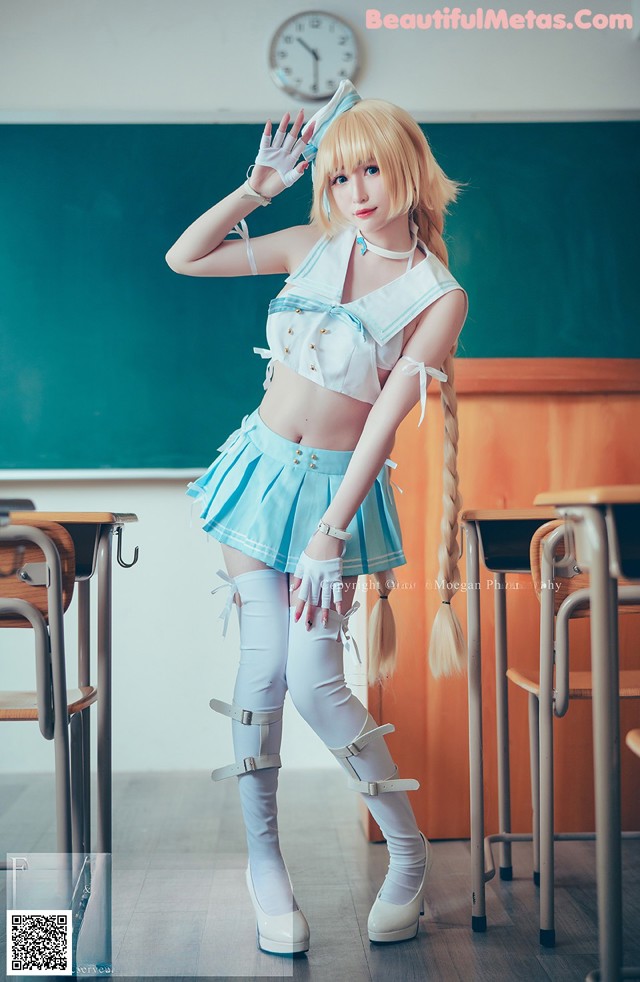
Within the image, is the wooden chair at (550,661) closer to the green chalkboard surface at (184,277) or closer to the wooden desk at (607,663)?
the wooden desk at (607,663)

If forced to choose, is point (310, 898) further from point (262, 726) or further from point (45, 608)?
point (45, 608)

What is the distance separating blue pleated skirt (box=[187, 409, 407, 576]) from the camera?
1590mm

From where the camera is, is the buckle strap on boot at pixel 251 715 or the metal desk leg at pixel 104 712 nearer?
the buckle strap on boot at pixel 251 715

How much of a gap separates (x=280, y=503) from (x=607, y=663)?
0.65m

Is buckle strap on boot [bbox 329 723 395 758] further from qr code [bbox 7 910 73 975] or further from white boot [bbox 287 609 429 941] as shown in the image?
qr code [bbox 7 910 73 975]

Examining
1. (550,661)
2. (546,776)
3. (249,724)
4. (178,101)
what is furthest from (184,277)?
(546,776)

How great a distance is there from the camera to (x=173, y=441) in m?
2.89

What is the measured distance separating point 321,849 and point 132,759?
3.17 ft

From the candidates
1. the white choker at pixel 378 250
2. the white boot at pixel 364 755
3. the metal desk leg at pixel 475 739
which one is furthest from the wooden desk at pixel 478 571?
the white choker at pixel 378 250

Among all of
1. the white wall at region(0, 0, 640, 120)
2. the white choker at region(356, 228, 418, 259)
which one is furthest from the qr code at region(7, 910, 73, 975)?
the white wall at region(0, 0, 640, 120)

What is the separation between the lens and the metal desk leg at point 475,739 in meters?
1.68

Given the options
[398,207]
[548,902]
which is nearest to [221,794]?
[548,902]

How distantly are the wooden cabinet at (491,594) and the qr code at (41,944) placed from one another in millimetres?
925

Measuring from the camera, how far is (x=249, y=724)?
1.59 meters
